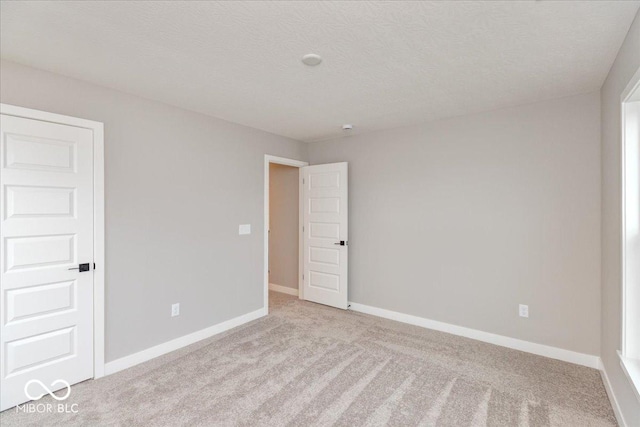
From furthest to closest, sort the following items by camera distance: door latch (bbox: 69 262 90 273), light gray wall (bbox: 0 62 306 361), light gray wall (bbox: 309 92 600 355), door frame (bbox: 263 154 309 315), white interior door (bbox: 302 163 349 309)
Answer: white interior door (bbox: 302 163 349 309) < door frame (bbox: 263 154 309 315) < light gray wall (bbox: 309 92 600 355) < light gray wall (bbox: 0 62 306 361) < door latch (bbox: 69 262 90 273)

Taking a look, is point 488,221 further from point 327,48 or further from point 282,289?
point 282,289

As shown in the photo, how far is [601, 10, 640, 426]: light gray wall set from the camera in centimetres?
177

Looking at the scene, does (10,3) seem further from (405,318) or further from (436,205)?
(405,318)

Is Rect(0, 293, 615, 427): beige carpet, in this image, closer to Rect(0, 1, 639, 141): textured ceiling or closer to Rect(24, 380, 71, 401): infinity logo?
Rect(24, 380, 71, 401): infinity logo

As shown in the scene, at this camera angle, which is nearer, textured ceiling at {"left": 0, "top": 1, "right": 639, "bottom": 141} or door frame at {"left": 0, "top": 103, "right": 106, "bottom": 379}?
textured ceiling at {"left": 0, "top": 1, "right": 639, "bottom": 141}

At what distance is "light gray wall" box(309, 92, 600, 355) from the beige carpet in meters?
0.44

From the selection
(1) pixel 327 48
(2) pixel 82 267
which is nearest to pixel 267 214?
(2) pixel 82 267

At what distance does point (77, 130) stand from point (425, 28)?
2667 mm

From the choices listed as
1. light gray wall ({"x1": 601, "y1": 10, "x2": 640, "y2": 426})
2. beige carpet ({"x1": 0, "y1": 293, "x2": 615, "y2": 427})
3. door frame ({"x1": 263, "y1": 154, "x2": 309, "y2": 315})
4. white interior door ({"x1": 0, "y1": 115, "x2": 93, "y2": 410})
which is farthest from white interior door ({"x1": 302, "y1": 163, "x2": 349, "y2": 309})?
white interior door ({"x1": 0, "y1": 115, "x2": 93, "y2": 410})

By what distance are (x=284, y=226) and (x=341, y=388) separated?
3119 millimetres

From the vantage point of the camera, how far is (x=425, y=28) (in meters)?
1.76

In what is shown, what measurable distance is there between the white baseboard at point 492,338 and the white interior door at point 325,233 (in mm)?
471

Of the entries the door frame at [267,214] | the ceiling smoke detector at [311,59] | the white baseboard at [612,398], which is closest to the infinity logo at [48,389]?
the door frame at [267,214]

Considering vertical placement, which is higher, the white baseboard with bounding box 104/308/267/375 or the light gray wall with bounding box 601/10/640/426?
the light gray wall with bounding box 601/10/640/426
